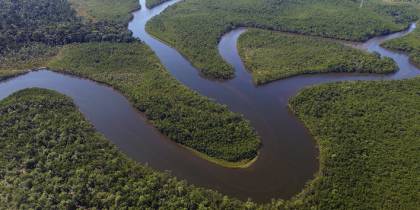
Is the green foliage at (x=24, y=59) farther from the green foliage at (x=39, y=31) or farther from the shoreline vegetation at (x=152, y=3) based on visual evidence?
the shoreline vegetation at (x=152, y=3)

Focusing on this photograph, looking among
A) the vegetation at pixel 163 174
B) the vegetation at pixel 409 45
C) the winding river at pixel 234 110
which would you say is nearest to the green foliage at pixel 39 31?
the winding river at pixel 234 110

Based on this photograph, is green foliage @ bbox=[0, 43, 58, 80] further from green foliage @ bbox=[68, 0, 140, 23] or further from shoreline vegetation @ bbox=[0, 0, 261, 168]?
green foliage @ bbox=[68, 0, 140, 23]

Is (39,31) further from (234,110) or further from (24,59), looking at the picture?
(234,110)

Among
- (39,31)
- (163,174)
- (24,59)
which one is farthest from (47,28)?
(163,174)

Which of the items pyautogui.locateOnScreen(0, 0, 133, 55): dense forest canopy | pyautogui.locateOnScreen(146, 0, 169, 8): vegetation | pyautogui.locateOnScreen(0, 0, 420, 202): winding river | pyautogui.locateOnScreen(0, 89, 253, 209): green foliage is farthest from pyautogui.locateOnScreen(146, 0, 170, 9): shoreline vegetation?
pyautogui.locateOnScreen(0, 89, 253, 209): green foliage

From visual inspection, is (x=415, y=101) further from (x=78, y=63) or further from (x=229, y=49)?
(x=78, y=63)
